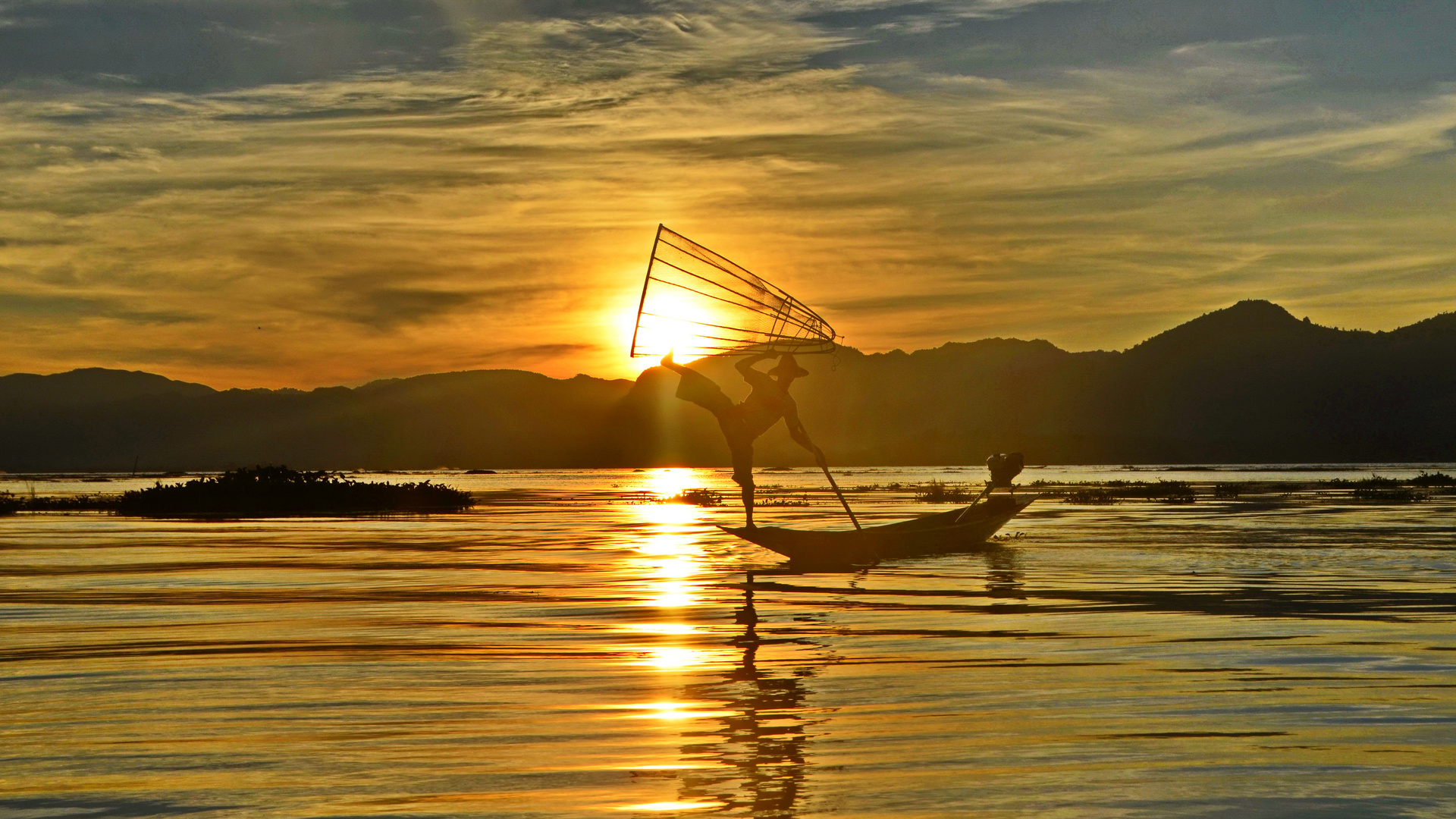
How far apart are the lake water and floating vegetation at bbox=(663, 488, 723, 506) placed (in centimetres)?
4848

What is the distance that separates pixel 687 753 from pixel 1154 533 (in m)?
36.4

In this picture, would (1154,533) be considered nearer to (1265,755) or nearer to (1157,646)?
(1157,646)

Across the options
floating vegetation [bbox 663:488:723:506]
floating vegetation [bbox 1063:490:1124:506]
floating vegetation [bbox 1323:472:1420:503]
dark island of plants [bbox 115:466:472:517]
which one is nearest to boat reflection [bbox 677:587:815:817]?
floating vegetation [bbox 1063:490:1124:506]

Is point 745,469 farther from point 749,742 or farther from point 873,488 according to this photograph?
point 873,488

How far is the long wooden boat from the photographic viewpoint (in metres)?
32.0

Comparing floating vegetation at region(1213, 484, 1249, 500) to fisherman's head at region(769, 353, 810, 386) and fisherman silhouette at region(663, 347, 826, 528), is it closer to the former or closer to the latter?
fisherman's head at region(769, 353, 810, 386)

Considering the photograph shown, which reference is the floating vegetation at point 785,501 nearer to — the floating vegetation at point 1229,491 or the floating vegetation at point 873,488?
the floating vegetation at point 873,488

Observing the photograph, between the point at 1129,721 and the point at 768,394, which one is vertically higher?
the point at 768,394

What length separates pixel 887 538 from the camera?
34.0m

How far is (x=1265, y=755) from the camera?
37.2 ft

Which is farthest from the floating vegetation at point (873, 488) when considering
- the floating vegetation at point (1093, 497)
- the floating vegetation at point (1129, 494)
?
the floating vegetation at point (1093, 497)

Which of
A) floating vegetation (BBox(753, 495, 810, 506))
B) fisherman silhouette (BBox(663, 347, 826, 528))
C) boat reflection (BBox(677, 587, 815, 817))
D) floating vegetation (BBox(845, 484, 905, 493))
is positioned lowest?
boat reflection (BBox(677, 587, 815, 817))

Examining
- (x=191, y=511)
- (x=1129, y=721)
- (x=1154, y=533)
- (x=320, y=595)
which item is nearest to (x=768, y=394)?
(x=320, y=595)

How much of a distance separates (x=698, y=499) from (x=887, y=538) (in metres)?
52.2
